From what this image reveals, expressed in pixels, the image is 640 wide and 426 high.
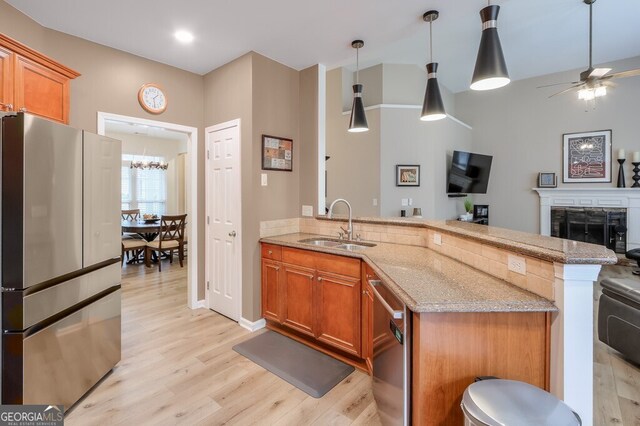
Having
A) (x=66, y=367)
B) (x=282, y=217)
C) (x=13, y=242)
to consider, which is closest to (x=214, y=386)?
(x=66, y=367)

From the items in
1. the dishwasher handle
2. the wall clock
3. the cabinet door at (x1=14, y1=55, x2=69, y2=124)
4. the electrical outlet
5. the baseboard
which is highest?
the wall clock

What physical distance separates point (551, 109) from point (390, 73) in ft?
11.6

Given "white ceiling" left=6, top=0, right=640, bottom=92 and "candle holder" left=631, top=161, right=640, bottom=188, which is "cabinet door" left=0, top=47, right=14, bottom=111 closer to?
"white ceiling" left=6, top=0, right=640, bottom=92

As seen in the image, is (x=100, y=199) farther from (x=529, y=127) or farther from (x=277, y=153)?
(x=529, y=127)

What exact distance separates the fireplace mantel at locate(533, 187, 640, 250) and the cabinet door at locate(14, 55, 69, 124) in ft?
24.7

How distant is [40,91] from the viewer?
2.18m

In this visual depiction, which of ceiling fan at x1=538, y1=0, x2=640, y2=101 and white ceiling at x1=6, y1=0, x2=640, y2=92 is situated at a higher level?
white ceiling at x1=6, y1=0, x2=640, y2=92

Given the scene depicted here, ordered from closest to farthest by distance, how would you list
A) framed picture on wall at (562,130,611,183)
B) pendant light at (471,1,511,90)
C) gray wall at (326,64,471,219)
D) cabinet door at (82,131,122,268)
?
pendant light at (471,1,511,90), cabinet door at (82,131,122,268), gray wall at (326,64,471,219), framed picture on wall at (562,130,611,183)

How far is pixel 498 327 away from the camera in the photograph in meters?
1.33

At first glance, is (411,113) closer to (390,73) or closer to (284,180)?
(390,73)

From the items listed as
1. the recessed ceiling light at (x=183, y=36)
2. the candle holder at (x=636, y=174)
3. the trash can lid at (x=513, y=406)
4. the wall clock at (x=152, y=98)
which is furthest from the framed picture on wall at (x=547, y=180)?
the wall clock at (x=152, y=98)

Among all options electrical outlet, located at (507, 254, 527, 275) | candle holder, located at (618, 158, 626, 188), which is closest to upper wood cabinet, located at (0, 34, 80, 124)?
electrical outlet, located at (507, 254, 527, 275)

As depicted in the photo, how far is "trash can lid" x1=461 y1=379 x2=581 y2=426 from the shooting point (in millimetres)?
980

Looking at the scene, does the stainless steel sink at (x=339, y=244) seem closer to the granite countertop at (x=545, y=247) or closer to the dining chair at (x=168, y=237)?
the granite countertop at (x=545, y=247)
